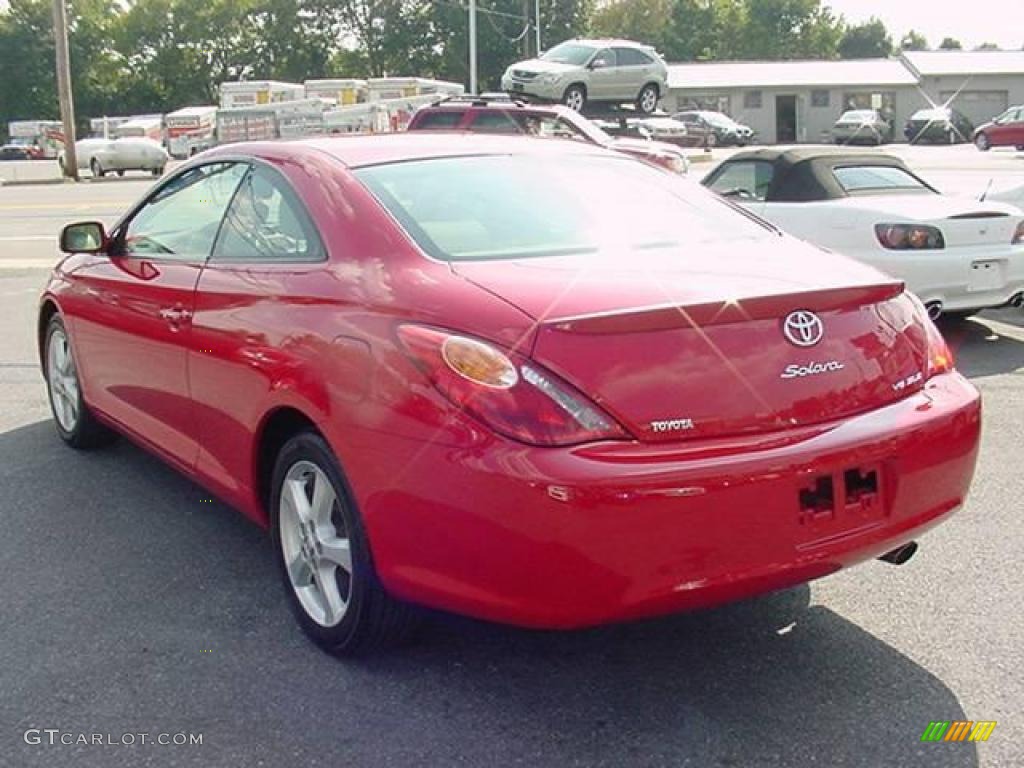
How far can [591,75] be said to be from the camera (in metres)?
25.5

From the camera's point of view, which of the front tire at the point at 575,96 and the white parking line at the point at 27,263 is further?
the front tire at the point at 575,96

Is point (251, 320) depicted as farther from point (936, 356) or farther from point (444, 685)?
point (936, 356)

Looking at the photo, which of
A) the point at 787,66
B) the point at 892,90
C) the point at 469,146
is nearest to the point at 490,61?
the point at 787,66

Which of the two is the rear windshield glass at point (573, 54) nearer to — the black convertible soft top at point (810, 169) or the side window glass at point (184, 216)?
the black convertible soft top at point (810, 169)

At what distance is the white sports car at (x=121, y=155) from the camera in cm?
3734

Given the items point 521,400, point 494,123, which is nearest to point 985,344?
point 521,400

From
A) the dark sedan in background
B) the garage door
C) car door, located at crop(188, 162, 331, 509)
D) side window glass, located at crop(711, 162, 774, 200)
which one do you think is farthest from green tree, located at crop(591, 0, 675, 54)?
car door, located at crop(188, 162, 331, 509)

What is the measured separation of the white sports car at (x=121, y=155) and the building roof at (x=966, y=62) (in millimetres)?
39424

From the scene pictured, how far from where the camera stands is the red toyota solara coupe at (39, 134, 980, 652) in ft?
8.66

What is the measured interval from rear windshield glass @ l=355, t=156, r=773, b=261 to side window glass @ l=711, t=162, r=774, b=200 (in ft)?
15.5

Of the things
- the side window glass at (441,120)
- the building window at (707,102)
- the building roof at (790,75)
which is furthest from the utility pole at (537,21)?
the side window glass at (441,120)

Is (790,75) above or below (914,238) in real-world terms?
above

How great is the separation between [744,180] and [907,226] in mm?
1773

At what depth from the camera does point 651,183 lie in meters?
4.07
